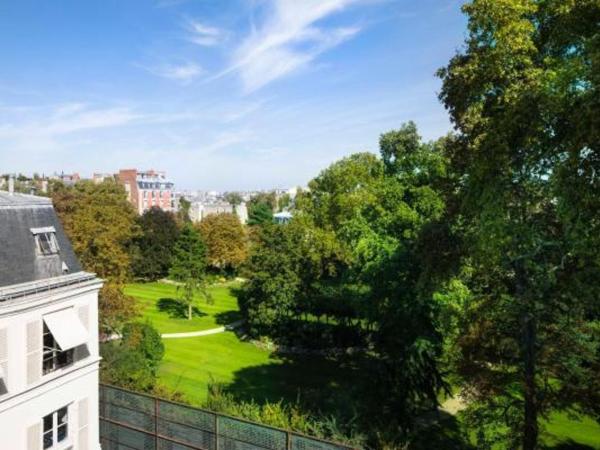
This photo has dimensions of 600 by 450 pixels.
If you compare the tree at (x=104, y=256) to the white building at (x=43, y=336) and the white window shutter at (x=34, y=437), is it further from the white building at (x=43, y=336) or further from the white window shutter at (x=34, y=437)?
the white window shutter at (x=34, y=437)

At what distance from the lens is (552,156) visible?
969 cm

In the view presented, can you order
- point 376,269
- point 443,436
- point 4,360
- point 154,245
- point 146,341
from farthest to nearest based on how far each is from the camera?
point 154,245, point 146,341, point 443,436, point 376,269, point 4,360

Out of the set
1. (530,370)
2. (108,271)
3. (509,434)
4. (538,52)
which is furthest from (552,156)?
(108,271)

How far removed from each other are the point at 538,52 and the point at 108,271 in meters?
23.8

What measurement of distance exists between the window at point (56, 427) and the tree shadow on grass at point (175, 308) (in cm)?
2642

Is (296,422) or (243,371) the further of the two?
(243,371)

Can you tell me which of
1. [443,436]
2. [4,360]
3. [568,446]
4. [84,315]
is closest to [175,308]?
[84,315]

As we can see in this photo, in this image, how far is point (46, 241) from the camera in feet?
51.3

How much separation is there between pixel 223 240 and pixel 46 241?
148ft

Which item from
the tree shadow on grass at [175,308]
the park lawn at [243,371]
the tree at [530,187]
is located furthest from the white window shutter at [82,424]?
the tree shadow on grass at [175,308]

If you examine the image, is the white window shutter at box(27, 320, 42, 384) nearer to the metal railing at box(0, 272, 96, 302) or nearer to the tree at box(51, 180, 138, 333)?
the metal railing at box(0, 272, 96, 302)

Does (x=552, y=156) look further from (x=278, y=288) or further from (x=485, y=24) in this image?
(x=278, y=288)

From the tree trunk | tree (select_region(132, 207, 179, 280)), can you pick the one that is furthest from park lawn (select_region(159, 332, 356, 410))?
tree (select_region(132, 207, 179, 280))

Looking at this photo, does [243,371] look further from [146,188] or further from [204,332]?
[146,188]
